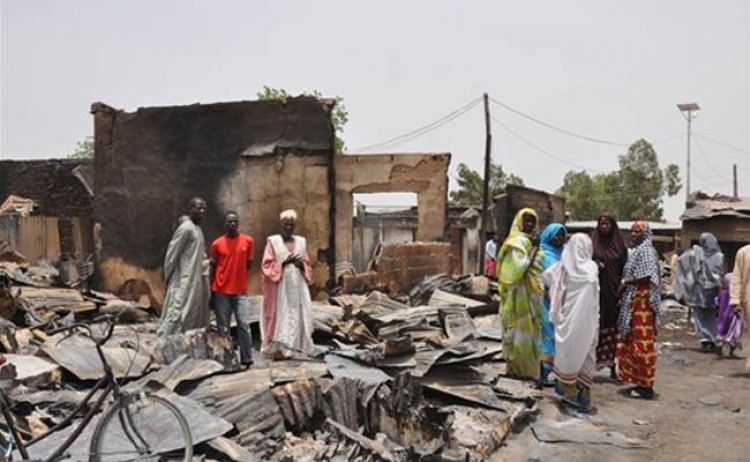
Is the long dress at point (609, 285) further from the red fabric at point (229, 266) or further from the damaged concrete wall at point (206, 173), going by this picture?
the damaged concrete wall at point (206, 173)

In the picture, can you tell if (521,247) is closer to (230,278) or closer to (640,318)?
(640,318)

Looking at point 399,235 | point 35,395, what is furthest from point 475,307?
point 399,235

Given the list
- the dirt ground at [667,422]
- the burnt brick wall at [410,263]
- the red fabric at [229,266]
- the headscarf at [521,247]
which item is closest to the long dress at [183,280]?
the red fabric at [229,266]

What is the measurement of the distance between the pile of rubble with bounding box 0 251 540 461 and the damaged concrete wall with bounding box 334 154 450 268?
3414 mm

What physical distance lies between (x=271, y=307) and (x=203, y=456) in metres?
3.04

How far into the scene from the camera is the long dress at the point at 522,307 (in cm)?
670

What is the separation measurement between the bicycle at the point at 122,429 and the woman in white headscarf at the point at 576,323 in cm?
359

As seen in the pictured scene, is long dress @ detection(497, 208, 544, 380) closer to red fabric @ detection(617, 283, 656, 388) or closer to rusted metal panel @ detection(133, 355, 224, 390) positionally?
red fabric @ detection(617, 283, 656, 388)

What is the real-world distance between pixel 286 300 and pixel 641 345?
361cm

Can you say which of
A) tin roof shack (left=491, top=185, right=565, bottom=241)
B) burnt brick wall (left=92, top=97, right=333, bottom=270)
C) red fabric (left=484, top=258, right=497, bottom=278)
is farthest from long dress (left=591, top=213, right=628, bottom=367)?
tin roof shack (left=491, top=185, right=565, bottom=241)

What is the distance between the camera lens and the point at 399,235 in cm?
2016

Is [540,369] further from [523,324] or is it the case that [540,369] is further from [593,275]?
[593,275]

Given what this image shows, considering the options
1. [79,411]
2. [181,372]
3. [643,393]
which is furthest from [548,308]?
[79,411]

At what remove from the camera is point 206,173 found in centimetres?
1117
